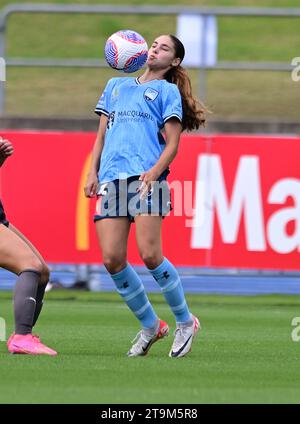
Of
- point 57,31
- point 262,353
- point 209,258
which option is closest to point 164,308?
point 209,258

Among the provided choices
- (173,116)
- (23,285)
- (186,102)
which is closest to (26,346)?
(23,285)

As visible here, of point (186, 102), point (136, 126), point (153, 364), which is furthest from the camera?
point (186, 102)

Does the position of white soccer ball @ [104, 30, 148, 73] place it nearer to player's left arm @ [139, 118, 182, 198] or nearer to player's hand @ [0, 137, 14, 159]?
player's left arm @ [139, 118, 182, 198]

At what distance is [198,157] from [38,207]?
197 cm

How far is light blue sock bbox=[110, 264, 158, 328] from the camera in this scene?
905 cm

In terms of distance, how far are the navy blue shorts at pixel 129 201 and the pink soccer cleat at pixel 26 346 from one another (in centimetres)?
94

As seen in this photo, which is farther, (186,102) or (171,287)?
(186,102)

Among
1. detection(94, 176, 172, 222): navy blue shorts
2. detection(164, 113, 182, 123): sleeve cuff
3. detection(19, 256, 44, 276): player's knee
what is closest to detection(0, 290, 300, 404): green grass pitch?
detection(19, 256, 44, 276): player's knee

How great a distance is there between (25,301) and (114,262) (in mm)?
657

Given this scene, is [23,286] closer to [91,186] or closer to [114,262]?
[114,262]

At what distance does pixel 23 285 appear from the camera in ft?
29.2

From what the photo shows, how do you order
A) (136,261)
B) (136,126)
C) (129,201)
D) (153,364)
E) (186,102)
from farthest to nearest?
(136,261) < (186,102) < (136,126) < (129,201) < (153,364)

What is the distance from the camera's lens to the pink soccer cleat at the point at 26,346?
8.89m
